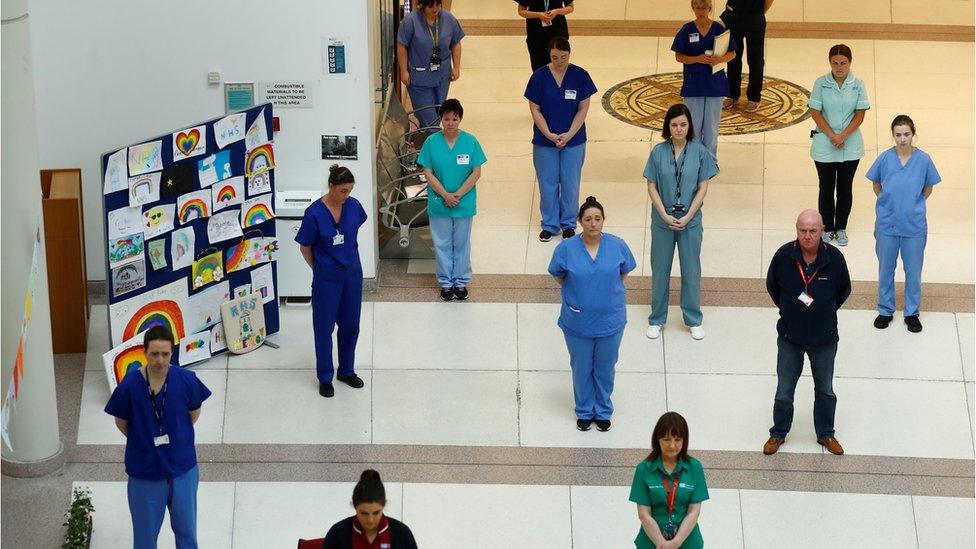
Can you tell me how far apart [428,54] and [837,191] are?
11.3ft

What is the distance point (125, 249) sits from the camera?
29.7 feet

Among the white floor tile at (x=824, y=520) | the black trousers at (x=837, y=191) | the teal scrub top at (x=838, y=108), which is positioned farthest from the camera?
the black trousers at (x=837, y=191)

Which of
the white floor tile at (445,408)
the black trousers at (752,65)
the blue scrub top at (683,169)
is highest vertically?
the black trousers at (752,65)

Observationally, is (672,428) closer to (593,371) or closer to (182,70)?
(593,371)

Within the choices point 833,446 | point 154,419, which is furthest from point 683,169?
point 154,419

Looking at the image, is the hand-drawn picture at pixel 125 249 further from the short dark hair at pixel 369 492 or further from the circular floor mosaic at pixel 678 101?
the circular floor mosaic at pixel 678 101

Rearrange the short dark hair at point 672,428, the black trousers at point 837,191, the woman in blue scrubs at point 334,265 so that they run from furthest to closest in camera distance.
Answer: the black trousers at point 837,191 → the woman in blue scrubs at point 334,265 → the short dark hair at point 672,428

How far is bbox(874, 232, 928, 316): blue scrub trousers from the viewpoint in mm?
9734

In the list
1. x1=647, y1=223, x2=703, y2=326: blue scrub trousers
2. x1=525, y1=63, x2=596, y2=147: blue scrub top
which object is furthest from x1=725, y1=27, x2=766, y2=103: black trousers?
x1=647, y1=223, x2=703, y2=326: blue scrub trousers

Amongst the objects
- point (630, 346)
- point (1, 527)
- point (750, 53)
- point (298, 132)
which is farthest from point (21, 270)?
point (750, 53)

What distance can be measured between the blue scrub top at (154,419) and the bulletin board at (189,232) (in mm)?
1983

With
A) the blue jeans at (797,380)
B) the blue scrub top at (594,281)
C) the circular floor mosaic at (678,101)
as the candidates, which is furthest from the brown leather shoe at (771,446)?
the circular floor mosaic at (678,101)

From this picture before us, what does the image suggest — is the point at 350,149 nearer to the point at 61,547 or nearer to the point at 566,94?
the point at 566,94

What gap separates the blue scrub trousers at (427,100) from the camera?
40.1 ft
